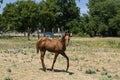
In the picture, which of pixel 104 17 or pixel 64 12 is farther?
pixel 64 12

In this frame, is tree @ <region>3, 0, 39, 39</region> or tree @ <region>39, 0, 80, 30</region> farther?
tree @ <region>39, 0, 80, 30</region>

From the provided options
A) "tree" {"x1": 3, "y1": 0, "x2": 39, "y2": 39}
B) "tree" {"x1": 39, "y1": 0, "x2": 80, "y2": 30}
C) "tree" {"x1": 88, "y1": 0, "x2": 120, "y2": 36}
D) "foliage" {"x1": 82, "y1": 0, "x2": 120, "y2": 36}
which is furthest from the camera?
"tree" {"x1": 39, "y1": 0, "x2": 80, "y2": 30}

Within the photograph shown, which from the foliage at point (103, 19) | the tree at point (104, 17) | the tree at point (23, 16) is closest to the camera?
the tree at point (23, 16)

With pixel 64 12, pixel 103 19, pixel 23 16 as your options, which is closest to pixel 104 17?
pixel 103 19

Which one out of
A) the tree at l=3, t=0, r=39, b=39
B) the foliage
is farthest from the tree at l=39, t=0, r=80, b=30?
the tree at l=3, t=0, r=39, b=39

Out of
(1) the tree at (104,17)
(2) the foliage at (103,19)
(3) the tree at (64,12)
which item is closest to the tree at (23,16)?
(3) the tree at (64,12)

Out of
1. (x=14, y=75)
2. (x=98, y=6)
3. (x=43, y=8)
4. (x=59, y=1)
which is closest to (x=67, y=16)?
(x=59, y=1)

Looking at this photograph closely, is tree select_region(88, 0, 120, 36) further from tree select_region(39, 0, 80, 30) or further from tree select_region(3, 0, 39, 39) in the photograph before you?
tree select_region(3, 0, 39, 39)

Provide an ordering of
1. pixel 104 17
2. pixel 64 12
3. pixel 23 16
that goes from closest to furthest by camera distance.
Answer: pixel 23 16 → pixel 104 17 → pixel 64 12

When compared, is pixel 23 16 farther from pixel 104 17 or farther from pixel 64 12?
pixel 64 12

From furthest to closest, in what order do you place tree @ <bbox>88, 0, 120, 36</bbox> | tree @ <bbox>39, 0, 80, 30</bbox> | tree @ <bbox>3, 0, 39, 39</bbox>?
1. tree @ <bbox>39, 0, 80, 30</bbox>
2. tree @ <bbox>88, 0, 120, 36</bbox>
3. tree @ <bbox>3, 0, 39, 39</bbox>

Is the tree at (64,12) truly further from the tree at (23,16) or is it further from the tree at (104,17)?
the tree at (23,16)

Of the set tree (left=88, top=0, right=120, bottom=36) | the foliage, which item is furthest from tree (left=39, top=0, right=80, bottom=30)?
tree (left=88, top=0, right=120, bottom=36)

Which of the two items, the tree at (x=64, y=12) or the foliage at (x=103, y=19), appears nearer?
the foliage at (x=103, y=19)
